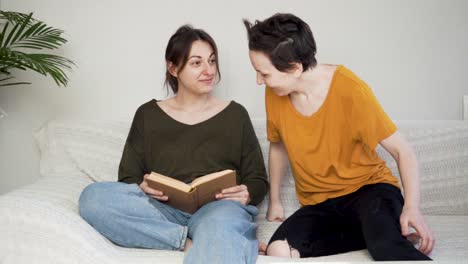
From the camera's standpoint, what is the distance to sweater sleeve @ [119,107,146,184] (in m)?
1.84

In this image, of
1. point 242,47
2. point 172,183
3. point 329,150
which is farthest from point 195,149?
point 242,47

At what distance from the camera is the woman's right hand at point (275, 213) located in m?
1.88

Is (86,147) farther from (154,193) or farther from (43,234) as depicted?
(43,234)

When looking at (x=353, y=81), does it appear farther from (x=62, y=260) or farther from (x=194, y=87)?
(x=62, y=260)

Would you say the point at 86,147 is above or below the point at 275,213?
above

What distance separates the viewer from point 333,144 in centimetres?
167

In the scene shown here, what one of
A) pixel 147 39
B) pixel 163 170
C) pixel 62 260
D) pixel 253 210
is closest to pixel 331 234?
pixel 253 210

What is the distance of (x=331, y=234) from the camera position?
157 cm

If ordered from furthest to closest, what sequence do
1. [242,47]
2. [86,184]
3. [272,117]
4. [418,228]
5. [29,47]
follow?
[242,47], [29,47], [86,184], [272,117], [418,228]

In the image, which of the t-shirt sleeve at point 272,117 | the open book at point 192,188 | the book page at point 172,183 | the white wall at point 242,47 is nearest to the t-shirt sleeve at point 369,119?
the t-shirt sleeve at point 272,117

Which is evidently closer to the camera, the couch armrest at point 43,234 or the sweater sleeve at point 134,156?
the couch armrest at point 43,234

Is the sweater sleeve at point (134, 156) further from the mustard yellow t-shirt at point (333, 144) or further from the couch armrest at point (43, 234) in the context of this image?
the mustard yellow t-shirt at point (333, 144)

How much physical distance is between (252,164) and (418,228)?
26.1 inches

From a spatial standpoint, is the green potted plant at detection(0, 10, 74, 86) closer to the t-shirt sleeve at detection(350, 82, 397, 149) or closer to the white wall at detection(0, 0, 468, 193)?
the white wall at detection(0, 0, 468, 193)
